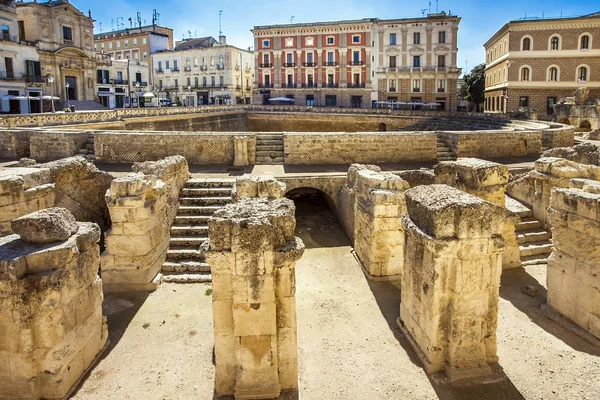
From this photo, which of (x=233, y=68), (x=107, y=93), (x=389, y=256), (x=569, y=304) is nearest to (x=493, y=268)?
(x=569, y=304)

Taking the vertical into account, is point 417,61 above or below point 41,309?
above

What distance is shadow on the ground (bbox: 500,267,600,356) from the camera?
6316 millimetres

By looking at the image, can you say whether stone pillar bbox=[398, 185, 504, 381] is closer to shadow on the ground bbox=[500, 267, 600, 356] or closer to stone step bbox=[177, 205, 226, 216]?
shadow on the ground bbox=[500, 267, 600, 356]

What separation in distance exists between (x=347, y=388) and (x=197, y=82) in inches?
2307

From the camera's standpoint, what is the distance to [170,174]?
1009 cm

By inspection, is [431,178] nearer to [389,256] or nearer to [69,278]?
[389,256]

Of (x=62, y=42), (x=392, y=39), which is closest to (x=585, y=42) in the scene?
(x=392, y=39)

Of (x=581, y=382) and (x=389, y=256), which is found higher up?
(x=389, y=256)

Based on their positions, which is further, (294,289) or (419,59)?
(419,59)

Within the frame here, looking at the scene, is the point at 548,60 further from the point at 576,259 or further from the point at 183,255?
the point at 183,255

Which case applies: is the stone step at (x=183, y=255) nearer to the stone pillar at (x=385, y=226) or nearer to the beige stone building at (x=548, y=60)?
the stone pillar at (x=385, y=226)

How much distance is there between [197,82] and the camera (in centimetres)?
5941

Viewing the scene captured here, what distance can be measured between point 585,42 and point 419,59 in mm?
15642

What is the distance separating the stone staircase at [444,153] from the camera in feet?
49.8
